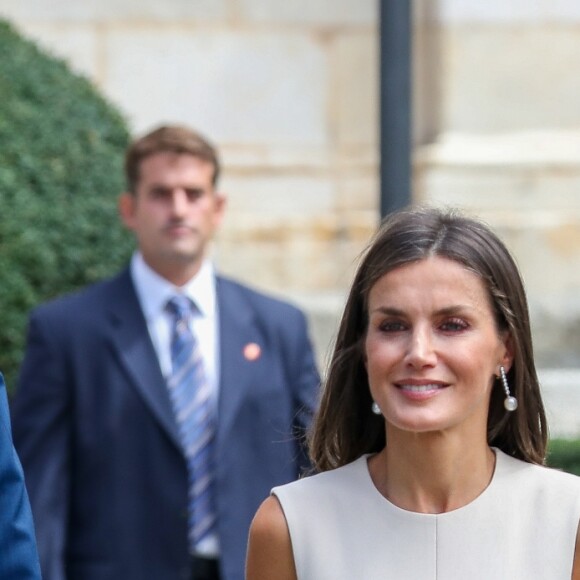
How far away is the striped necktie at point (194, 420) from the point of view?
4.84 metres

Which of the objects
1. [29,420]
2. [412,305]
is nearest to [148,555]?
[29,420]

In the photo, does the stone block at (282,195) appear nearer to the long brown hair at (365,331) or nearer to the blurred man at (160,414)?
the blurred man at (160,414)

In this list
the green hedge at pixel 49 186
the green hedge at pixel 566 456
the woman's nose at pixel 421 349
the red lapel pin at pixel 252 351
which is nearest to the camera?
the woman's nose at pixel 421 349

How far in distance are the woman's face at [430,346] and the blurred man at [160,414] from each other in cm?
181

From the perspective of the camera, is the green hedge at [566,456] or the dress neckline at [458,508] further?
the green hedge at [566,456]

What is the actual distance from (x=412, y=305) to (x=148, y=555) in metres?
2.06

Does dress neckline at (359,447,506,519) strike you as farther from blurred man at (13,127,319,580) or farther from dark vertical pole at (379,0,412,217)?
dark vertical pole at (379,0,412,217)

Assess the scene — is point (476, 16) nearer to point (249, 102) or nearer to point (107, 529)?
point (249, 102)

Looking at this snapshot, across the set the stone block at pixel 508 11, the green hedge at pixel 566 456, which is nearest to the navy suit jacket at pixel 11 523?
the green hedge at pixel 566 456

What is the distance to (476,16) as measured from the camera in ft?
29.0

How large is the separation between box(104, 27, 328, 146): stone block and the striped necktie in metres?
4.45

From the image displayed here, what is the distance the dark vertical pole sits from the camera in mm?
5180

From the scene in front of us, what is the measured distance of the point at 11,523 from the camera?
2965 mm

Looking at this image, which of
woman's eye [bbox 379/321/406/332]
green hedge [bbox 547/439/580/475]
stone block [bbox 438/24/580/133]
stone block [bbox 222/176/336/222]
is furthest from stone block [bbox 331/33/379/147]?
woman's eye [bbox 379/321/406/332]
